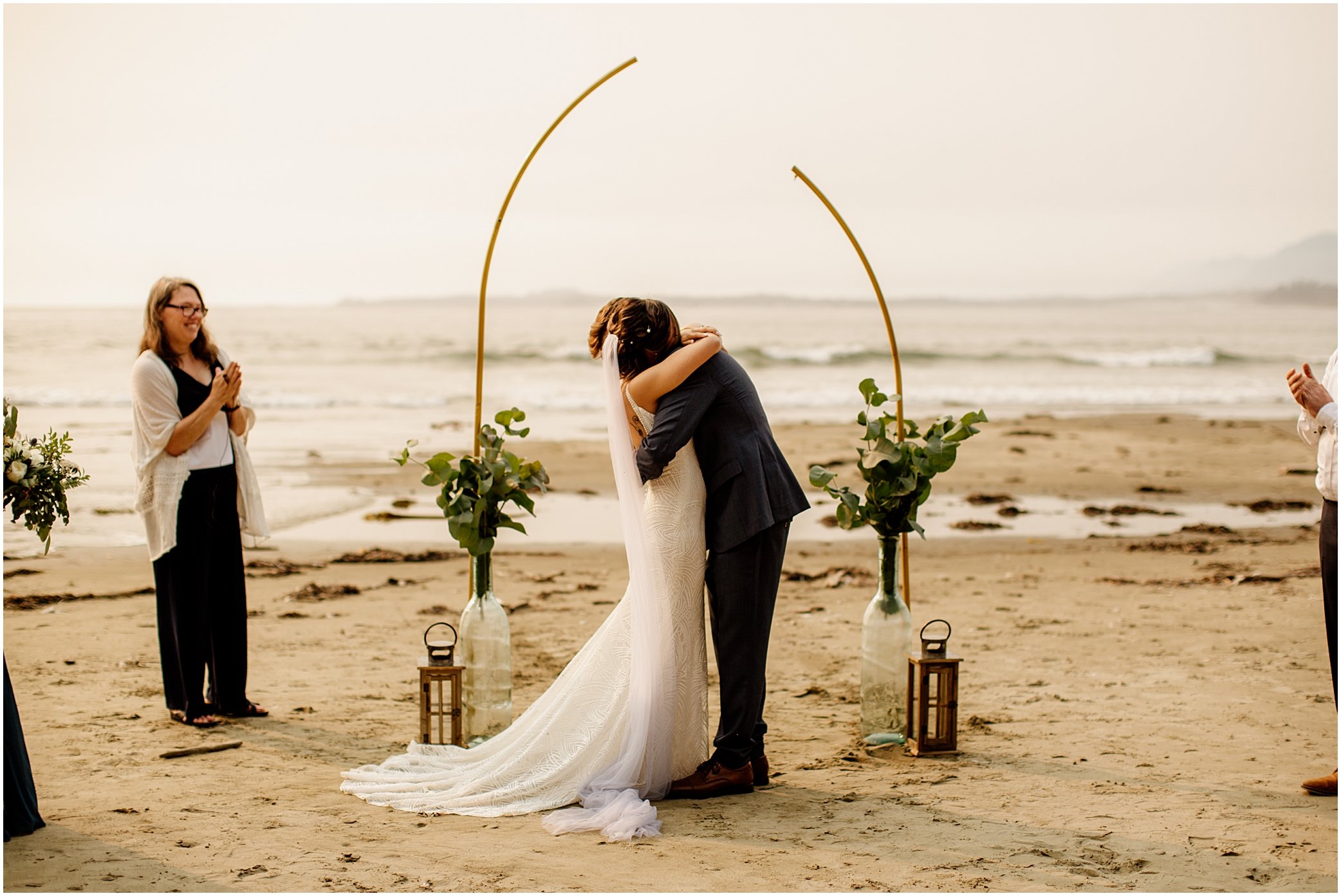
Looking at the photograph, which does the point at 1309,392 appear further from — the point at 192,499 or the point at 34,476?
the point at 192,499

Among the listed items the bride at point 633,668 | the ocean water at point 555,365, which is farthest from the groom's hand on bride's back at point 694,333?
the ocean water at point 555,365

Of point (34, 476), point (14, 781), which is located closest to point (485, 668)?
point (14, 781)

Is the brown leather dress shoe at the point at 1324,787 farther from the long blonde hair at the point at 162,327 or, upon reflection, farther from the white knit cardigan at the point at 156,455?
the long blonde hair at the point at 162,327

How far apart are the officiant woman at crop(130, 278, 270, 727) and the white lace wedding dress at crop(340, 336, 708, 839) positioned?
3.77 feet

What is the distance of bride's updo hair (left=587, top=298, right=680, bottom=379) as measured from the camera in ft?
14.2

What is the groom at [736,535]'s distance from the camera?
4328mm

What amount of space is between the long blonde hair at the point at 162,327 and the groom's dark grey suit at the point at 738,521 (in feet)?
7.15

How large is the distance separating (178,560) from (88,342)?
30.4 metres

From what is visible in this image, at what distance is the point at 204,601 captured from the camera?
17.0ft

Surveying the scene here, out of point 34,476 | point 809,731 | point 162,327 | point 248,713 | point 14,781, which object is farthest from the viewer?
point 248,713

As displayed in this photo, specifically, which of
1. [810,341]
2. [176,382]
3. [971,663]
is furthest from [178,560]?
[810,341]

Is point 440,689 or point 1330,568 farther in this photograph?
point 440,689

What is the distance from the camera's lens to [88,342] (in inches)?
1265

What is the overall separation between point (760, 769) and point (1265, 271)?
178ft
